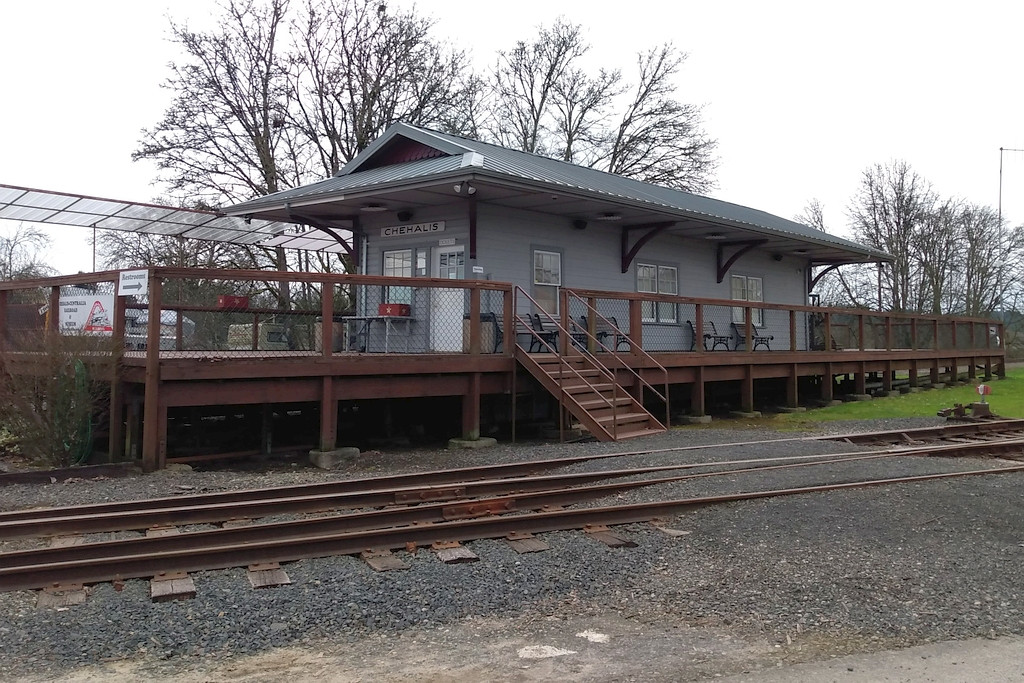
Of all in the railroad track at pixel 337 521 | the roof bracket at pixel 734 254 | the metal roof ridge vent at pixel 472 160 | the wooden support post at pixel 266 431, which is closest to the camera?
the railroad track at pixel 337 521

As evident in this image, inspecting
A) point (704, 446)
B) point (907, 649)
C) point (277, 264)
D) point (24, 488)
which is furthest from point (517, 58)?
point (907, 649)

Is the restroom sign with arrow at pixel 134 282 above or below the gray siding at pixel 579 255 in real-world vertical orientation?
below

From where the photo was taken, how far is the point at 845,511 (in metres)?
7.21

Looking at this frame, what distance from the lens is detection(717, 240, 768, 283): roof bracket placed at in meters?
19.5

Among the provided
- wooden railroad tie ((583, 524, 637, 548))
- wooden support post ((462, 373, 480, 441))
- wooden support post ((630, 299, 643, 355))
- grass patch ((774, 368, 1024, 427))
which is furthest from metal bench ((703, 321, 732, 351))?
wooden railroad tie ((583, 524, 637, 548))

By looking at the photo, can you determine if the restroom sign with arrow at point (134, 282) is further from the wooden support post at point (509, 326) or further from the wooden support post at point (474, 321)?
the wooden support post at point (509, 326)

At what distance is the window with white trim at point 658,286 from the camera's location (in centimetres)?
1748

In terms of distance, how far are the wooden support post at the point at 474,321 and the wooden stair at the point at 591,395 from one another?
830 millimetres

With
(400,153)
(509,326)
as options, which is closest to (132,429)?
(509,326)

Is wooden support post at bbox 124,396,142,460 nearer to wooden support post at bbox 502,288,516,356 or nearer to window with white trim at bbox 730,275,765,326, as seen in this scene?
wooden support post at bbox 502,288,516,356

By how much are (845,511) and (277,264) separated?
74.4 ft

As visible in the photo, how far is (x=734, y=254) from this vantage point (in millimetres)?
19609

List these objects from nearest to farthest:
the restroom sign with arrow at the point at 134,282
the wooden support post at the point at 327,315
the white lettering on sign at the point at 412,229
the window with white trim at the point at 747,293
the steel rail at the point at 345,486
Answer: the steel rail at the point at 345,486
the restroom sign with arrow at the point at 134,282
the wooden support post at the point at 327,315
the white lettering on sign at the point at 412,229
the window with white trim at the point at 747,293

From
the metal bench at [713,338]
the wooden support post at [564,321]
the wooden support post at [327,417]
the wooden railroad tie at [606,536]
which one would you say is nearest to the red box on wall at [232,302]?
the wooden support post at [327,417]
